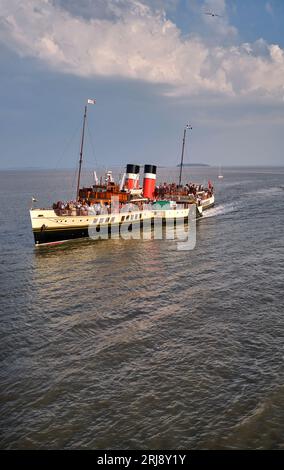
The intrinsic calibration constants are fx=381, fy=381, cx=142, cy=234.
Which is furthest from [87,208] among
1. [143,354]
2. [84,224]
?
[143,354]

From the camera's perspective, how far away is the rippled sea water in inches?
463

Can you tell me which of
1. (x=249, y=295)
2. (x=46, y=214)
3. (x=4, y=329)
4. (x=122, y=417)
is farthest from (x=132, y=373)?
(x=46, y=214)

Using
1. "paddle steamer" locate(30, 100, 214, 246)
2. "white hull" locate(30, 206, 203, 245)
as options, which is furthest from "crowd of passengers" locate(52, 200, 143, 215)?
"white hull" locate(30, 206, 203, 245)

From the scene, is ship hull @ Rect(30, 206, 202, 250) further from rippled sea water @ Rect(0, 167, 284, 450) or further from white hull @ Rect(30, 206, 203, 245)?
rippled sea water @ Rect(0, 167, 284, 450)

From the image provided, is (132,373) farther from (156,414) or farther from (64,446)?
(64,446)

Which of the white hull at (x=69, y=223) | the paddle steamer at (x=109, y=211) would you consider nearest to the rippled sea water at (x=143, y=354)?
the white hull at (x=69, y=223)

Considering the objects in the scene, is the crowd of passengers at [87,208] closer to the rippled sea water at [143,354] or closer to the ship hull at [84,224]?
the ship hull at [84,224]

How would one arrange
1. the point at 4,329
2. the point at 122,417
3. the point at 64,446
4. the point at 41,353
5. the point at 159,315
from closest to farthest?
the point at 64,446 < the point at 122,417 < the point at 41,353 < the point at 4,329 < the point at 159,315

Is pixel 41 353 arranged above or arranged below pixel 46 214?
below

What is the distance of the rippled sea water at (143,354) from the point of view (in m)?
11.8

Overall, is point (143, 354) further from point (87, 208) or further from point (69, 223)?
point (87, 208)

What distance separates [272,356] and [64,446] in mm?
8955

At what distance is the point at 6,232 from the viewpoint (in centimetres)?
4816

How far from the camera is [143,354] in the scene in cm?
1633
